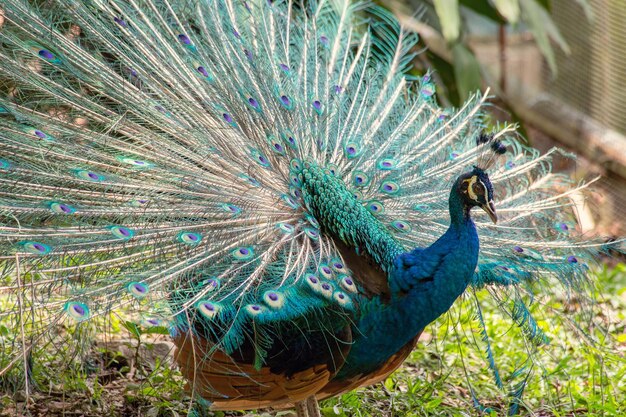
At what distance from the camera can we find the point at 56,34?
326 cm

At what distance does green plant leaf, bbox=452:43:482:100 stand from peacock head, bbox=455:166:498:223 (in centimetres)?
244

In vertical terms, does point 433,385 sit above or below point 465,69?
below

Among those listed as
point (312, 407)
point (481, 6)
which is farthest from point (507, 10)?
point (312, 407)

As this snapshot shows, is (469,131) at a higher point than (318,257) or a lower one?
higher

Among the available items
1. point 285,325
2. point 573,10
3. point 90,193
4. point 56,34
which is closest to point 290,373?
point 285,325

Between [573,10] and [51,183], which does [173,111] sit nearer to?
[51,183]

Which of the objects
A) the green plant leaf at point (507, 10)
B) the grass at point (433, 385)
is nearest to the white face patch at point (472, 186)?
the grass at point (433, 385)

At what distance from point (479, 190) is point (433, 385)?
1.30 metres

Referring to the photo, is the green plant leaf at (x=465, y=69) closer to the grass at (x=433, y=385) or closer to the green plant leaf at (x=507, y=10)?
the green plant leaf at (x=507, y=10)

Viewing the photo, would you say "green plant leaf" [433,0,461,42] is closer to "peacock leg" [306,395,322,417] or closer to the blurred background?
the blurred background

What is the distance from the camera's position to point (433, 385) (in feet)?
13.1

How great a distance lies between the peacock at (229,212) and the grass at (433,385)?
232mm

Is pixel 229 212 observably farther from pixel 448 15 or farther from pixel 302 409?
pixel 448 15

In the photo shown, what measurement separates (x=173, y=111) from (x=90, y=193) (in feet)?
1.46
